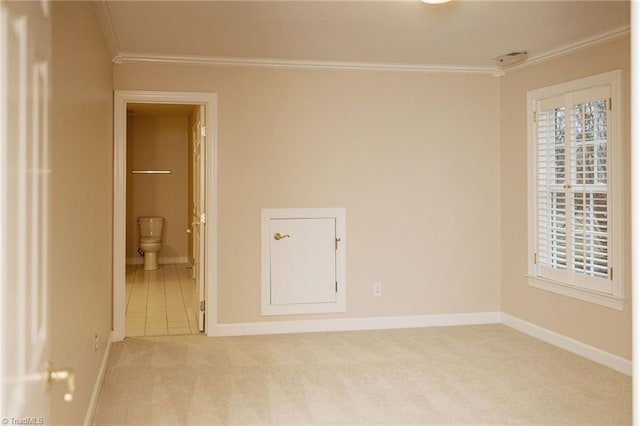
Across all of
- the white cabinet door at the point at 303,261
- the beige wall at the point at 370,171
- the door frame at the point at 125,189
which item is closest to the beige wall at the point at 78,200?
the door frame at the point at 125,189

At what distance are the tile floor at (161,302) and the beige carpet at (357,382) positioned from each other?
436 mm

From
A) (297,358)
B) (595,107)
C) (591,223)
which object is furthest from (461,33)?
(297,358)

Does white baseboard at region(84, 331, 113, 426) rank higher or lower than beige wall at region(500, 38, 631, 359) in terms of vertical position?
lower

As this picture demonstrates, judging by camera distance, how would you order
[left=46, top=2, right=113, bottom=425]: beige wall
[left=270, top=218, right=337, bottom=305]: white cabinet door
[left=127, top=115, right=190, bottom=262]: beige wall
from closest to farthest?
[left=46, top=2, right=113, bottom=425]: beige wall < [left=270, top=218, right=337, bottom=305]: white cabinet door < [left=127, top=115, right=190, bottom=262]: beige wall

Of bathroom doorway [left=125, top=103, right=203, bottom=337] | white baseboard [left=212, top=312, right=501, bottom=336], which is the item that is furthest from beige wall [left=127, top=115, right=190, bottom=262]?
white baseboard [left=212, top=312, right=501, bottom=336]

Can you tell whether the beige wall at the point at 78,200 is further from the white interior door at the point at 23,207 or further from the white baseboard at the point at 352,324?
the white baseboard at the point at 352,324

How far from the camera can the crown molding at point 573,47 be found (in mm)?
4026

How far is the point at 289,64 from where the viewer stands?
4.99 metres

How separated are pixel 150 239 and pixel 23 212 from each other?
27.0 feet

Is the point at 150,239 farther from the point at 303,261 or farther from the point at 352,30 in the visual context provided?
the point at 352,30

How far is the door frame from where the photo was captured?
15.4 ft

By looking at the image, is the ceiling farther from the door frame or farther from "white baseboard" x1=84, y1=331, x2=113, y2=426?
"white baseboard" x1=84, y1=331, x2=113, y2=426

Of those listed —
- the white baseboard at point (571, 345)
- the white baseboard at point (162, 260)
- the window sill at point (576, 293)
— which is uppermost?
the window sill at point (576, 293)

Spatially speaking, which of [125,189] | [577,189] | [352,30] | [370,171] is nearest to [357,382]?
[370,171]
